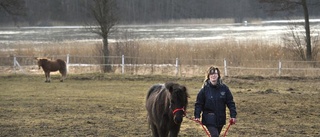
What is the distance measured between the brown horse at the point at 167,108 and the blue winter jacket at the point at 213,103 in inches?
10.2

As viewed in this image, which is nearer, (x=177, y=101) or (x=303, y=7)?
(x=177, y=101)

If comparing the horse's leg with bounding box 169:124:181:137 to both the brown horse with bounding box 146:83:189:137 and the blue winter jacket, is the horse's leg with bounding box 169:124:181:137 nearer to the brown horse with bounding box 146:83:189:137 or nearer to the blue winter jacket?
the brown horse with bounding box 146:83:189:137

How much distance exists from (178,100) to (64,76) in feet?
52.0

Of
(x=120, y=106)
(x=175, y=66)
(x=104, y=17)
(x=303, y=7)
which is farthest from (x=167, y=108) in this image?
(x=303, y=7)

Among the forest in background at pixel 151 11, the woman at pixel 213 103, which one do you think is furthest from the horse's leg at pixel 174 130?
the forest in background at pixel 151 11

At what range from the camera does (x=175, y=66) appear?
23078 mm

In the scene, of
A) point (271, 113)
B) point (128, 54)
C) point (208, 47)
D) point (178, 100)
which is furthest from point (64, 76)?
point (178, 100)

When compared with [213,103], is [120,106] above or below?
below

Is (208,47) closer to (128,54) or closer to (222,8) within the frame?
(128,54)

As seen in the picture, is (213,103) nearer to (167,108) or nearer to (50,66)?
(167,108)

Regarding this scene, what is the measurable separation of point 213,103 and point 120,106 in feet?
25.3

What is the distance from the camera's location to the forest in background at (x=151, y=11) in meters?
76.4

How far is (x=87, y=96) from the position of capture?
16.2 metres

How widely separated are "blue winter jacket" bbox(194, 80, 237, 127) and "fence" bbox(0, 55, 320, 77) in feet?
49.5
